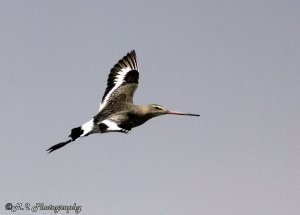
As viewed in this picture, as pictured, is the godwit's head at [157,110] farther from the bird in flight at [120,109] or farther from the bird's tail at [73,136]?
the bird's tail at [73,136]

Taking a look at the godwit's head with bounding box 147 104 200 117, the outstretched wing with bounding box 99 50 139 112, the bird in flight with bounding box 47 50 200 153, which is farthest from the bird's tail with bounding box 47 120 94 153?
the godwit's head with bounding box 147 104 200 117

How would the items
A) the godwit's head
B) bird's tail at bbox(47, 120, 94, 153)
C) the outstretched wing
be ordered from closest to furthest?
bird's tail at bbox(47, 120, 94, 153)
the godwit's head
the outstretched wing

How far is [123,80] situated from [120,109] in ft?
6.64

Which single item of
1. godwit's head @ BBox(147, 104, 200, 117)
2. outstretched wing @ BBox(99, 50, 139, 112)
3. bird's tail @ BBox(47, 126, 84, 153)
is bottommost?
bird's tail @ BBox(47, 126, 84, 153)

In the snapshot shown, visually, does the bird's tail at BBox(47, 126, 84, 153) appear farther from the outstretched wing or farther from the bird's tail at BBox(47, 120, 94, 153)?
the outstretched wing

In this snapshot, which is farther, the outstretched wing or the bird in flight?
the outstretched wing

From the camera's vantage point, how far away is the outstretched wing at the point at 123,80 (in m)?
13.4

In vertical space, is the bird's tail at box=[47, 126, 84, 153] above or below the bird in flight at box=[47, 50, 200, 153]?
below

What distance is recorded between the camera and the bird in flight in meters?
11.5

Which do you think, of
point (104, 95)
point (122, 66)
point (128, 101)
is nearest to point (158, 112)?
point (128, 101)

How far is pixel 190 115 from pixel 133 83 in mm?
1878

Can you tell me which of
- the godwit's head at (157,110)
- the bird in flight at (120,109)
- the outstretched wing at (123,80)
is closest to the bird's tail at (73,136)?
the bird in flight at (120,109)

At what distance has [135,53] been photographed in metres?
15.2

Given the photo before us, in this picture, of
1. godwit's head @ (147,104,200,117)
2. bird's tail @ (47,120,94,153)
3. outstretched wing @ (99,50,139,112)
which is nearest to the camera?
bird's tail @ (47,120,94,153)
